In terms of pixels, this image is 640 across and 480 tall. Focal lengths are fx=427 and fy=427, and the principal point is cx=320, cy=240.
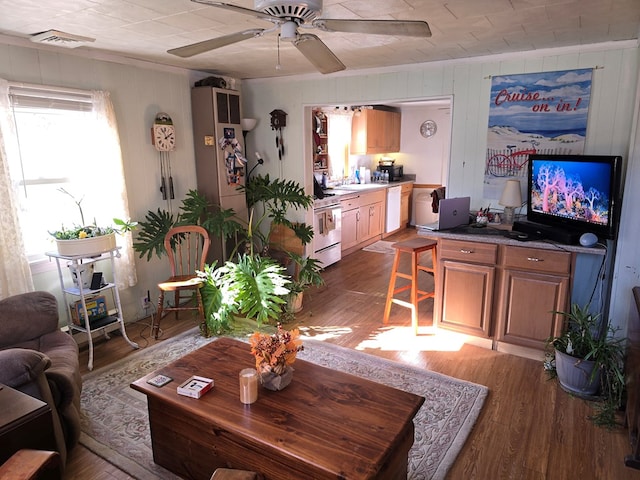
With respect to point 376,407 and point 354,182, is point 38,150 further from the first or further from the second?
point 354,182

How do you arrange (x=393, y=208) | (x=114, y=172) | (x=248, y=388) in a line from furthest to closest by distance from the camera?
(x=393, y=208) < (x=114, y=172) < (x=248, y=388)

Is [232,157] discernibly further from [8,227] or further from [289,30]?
[289,30]

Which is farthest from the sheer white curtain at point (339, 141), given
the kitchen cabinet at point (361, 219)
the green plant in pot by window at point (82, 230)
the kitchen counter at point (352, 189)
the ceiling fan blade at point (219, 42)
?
the ceiling fan blade at point (219, 42)

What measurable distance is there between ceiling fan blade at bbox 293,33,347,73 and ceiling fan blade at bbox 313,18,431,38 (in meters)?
0.09

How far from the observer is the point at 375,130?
7.09 m

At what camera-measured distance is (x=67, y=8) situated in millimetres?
2281

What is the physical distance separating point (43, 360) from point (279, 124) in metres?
3.36

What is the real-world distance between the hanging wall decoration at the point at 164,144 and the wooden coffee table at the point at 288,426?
2300mm

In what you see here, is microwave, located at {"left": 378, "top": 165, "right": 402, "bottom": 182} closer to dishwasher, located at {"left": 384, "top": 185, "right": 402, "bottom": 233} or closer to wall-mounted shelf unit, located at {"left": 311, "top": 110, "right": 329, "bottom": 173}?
dishwasher, located at {"left": 384, "top": 185, "right": 402, "bottom": 233}

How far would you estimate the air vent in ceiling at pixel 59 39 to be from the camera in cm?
272

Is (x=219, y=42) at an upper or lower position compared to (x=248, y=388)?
upper

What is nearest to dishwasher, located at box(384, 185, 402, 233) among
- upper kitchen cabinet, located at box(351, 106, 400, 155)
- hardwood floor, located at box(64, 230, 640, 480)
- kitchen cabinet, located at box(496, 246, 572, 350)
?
upper kitchen cabinet, located at box(351, 106, 400, 155)

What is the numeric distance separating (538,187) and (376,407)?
233cm

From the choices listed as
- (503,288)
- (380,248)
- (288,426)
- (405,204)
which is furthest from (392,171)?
(288,426)
